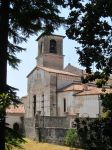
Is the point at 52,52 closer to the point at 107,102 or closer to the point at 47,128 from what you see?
the point at 47,128

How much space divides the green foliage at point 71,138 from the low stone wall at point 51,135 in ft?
3.75

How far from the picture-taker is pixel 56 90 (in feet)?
177

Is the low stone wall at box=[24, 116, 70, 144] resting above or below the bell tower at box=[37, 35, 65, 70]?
below

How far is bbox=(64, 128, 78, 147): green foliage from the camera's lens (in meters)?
33.5

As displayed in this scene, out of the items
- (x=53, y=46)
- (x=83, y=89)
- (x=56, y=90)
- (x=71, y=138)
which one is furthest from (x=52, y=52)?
(x=71, y=138)

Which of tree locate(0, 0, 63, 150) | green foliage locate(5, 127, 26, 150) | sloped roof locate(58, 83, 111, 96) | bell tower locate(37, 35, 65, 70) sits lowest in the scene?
green foliage locate(5, 127, 26, 150)

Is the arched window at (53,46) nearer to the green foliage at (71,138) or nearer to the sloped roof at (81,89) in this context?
the sloped roof at (81,89)

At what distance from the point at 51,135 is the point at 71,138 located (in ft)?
15.6

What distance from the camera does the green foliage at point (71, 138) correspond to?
3351 cm

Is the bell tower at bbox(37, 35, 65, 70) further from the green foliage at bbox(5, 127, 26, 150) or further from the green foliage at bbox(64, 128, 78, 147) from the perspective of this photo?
the green foliage at bbox(5, 127, 26, 150)

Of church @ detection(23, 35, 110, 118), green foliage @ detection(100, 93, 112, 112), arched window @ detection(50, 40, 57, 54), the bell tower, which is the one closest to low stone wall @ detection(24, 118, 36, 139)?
church @ detection(23, 35, 110, 118)

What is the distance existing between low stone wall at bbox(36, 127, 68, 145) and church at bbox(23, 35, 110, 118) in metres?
5.83

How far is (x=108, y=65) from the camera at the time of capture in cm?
909

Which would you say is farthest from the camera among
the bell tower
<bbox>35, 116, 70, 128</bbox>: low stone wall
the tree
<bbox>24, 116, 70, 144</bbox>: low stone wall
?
the bell tower
